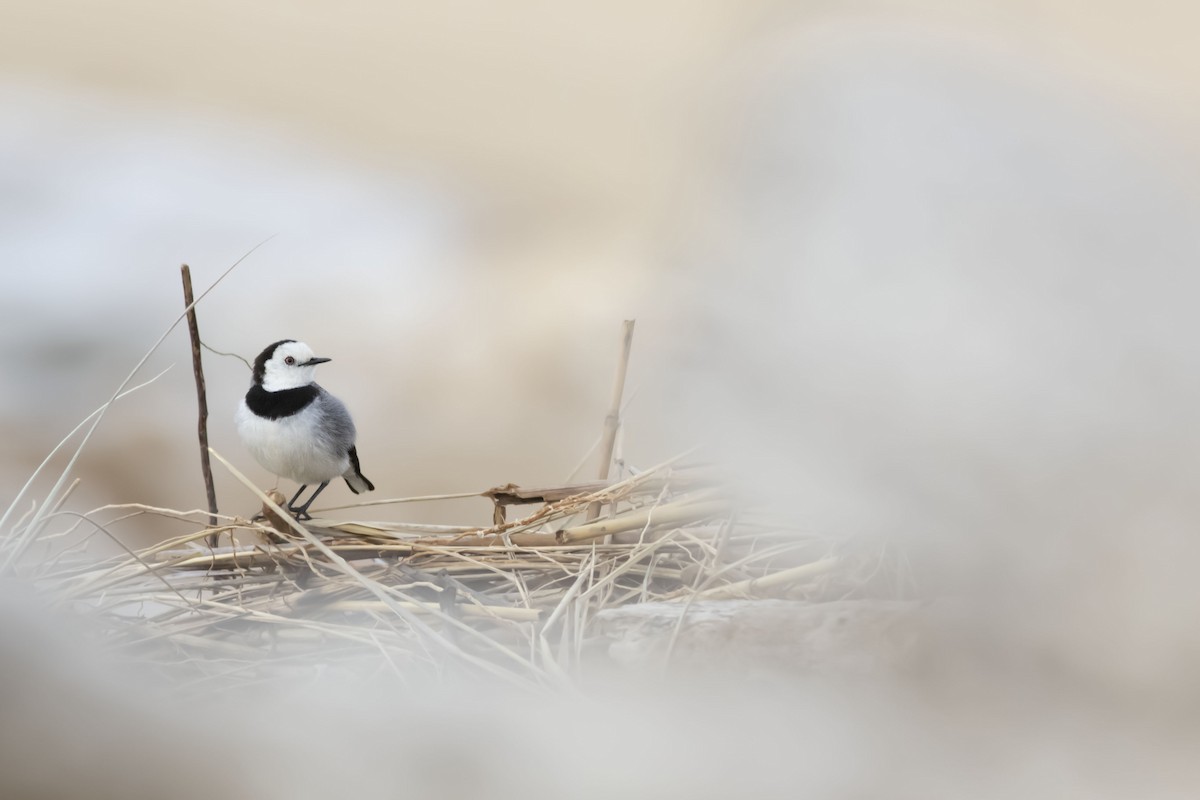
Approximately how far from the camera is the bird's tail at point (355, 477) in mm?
1866

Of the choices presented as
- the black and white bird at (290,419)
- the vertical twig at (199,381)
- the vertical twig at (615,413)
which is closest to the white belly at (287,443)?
the black and white bird at (290,419)

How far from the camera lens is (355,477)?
196cm

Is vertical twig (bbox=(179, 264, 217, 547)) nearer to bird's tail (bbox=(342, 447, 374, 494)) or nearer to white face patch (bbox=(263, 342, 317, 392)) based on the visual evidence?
white face patch (bbox=(263, 342, 317, 392))

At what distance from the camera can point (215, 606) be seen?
1450mm

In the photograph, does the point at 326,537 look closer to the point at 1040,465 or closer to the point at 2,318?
the point at 1040,465

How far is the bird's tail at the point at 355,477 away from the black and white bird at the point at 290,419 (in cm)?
11

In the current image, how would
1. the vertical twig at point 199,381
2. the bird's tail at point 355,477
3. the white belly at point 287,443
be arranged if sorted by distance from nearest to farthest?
the vertical twig at point 199,381 → the white belly at point 287,443 → the bird's tail at point 355,477

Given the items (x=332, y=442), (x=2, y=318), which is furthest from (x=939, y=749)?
(x=2, y=318)

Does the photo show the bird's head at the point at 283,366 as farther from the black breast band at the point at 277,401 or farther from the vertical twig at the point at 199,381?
the vertical twig at the point at 199,381

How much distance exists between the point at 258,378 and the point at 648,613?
73cm

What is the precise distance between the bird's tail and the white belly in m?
0.13

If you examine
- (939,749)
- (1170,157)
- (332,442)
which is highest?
(1170,157)

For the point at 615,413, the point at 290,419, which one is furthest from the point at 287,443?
the point at 615,413

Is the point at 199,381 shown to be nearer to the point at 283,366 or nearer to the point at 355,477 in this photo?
the point at 283,366
